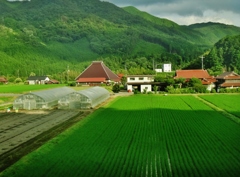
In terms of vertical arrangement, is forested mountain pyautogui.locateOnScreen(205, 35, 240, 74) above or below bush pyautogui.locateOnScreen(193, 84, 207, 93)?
above

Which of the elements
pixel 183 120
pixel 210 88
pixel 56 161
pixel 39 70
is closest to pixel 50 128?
pixel 56 161

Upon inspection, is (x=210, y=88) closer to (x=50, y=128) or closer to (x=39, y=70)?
(x=50, y=128)

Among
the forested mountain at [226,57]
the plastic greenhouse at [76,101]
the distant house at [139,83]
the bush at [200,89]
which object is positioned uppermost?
the forested mountain at [226,57]

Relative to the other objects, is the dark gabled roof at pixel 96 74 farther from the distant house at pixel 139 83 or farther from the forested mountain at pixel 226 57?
the forested mountain at pixel 226 57

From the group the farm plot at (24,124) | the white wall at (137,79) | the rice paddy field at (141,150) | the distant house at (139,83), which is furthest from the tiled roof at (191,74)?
the rice paddy field at (141,150)

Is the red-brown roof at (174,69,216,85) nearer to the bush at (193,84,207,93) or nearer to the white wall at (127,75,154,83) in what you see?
the bush at (193,84,207,93)

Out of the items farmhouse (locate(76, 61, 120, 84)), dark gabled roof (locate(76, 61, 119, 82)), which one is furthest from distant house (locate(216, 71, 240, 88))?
dark gabled roof (locate(76, 61, 119, 82))
